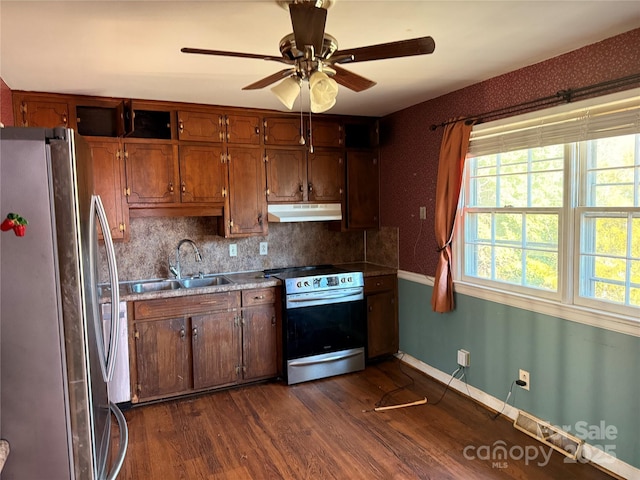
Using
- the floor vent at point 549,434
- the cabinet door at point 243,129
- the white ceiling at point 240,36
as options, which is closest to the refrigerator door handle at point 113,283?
the white ceiling at point 240,36

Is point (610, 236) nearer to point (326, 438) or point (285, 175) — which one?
point (326, 438)

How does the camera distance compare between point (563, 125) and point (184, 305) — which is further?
point (184, 305)

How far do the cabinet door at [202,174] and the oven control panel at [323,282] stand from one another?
930 millimetres

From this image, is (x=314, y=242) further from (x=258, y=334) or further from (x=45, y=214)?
(x=45, y=214)

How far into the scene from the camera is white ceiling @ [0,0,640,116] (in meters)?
1.91

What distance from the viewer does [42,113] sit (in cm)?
316

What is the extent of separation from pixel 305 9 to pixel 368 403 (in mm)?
2740

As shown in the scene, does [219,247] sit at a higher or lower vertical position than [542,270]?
higher

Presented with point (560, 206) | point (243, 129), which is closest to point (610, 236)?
point (560, 206)

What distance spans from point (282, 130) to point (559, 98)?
2.21 meters

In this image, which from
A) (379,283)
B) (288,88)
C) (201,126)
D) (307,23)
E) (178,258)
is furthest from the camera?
(379,283)

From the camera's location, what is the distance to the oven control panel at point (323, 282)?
363 centimetres

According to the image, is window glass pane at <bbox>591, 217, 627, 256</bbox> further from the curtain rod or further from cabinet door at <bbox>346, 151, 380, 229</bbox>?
cabinet door at <bbox>346, 151, 380, 229</bbox>

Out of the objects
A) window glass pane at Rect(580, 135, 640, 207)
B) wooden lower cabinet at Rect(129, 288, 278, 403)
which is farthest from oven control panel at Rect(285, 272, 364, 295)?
window glass pane at Rect(580, 135, 640, 207)
